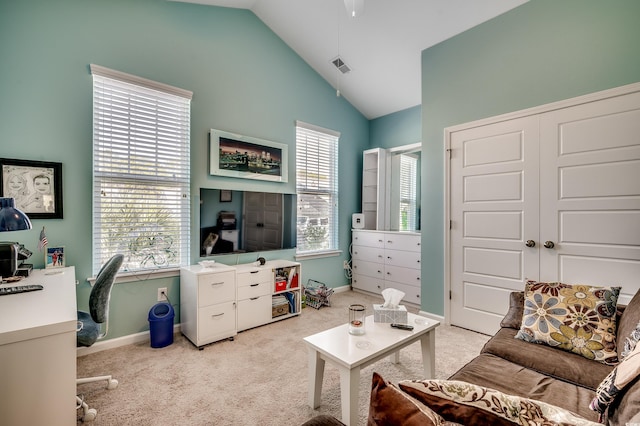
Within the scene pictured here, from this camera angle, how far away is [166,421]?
1.66m

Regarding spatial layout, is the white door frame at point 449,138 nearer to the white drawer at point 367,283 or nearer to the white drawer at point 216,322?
the white drawer at point 367,283

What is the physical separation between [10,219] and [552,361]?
312 centimetres

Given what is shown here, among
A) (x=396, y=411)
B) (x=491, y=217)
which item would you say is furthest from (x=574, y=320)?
(x=396, y=411)

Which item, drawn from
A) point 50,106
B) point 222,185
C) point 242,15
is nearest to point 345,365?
point 222,185

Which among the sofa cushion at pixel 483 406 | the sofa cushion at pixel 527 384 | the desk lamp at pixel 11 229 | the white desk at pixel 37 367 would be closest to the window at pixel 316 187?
the desk lamp at pixel 11 229

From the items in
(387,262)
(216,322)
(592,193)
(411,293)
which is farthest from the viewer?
(387,262)

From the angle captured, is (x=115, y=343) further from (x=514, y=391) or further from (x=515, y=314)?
(x=515, y=314)

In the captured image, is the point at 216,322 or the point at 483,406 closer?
the point at 483,406

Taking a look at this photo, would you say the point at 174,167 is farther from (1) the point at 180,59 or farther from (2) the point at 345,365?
(2) the point at 345,365

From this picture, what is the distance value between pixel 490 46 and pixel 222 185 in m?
3.09

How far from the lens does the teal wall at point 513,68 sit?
225cm

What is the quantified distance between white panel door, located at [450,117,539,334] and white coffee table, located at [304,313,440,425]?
1.24 metres

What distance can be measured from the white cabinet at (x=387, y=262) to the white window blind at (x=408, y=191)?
588 mm

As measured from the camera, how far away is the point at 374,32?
10.6 ft
